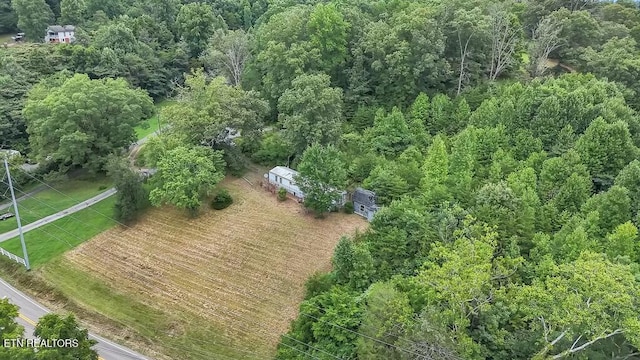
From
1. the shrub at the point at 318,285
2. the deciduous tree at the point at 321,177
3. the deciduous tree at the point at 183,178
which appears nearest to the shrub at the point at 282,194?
the deciduous tree at the point at 321,177

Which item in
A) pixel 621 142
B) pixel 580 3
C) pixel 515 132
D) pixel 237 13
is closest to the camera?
pixel 621 142

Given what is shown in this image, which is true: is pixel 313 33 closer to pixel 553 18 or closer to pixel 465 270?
pixel 553 18

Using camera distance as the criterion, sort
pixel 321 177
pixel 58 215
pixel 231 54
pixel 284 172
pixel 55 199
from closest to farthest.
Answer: pixel 321 177, pixel 58 215, pixel 55 199, pixel 284 172, pixel 231 54

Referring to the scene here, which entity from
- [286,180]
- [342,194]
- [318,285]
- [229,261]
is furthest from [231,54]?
[318,285]

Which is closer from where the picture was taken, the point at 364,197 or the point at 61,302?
the point at 61,302

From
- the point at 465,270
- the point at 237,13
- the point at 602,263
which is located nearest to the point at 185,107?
the point at 465,270

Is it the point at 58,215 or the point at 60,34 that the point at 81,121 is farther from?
the point at 60,34

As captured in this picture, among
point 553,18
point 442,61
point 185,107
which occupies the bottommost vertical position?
point 185,107
